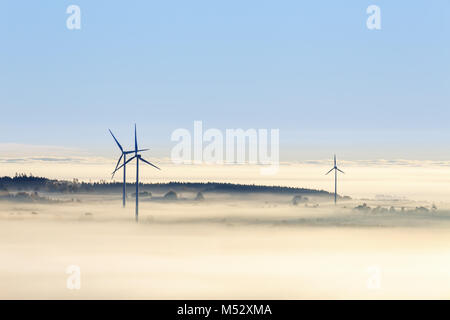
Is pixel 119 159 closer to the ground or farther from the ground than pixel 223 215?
farther from the ground

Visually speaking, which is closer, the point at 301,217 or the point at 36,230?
the point at 36,230

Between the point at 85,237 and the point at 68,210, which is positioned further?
the point at 68,210

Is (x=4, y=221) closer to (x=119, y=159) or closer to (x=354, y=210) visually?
(x=119, y=159)

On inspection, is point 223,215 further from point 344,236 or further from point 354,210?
point 344,236

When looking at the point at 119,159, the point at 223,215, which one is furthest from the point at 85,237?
the point at 223,215

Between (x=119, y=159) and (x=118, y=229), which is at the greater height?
(x=119, y=159)

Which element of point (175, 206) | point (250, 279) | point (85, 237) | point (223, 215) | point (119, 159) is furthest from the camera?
point (175, 206)
